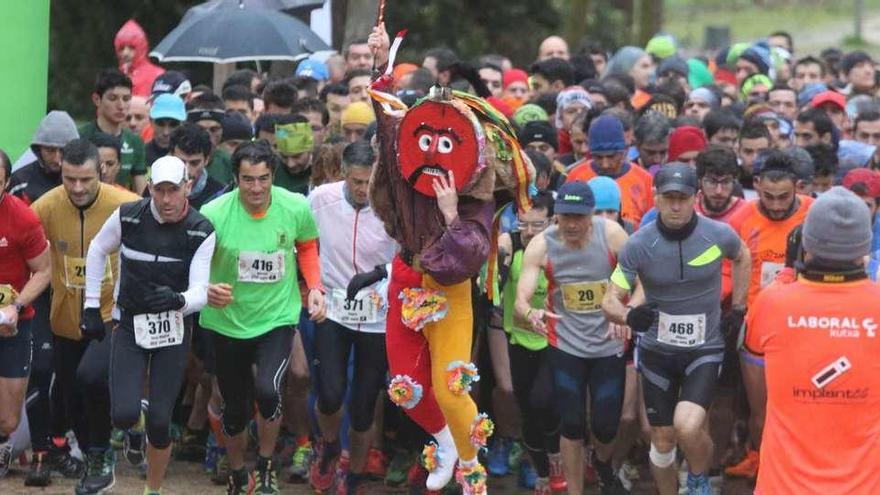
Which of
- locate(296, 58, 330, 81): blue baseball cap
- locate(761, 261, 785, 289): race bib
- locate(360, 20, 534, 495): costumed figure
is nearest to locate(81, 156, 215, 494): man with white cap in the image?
locate(360, 20, 534, 495): costumed figure

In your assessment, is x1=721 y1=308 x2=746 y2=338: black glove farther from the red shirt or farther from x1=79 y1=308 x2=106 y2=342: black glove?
the red shirt

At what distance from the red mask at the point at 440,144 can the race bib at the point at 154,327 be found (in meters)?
1.75

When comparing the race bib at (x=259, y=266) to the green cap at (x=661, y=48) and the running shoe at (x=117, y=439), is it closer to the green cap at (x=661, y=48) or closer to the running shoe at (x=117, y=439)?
the running shoe at (x=117, y=439)

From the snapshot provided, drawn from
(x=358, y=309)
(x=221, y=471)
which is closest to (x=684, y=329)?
(x=358, y=309)

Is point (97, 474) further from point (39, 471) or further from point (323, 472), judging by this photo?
point (323, 472)

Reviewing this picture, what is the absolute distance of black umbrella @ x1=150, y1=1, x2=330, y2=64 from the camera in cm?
1419

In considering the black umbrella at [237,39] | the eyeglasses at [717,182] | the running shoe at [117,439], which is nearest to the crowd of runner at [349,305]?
the eyeglasses at [717,182]

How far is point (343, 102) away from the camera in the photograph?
13984 mm

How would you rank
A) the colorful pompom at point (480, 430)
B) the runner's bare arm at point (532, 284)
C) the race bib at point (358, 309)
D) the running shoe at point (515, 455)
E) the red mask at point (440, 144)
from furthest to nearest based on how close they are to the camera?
the running shoe at point (515, 455)
the race bib at point (358, 309)
the runner's bare arm at point (532, 284)
the colorful pompom at point (480, 430)
the red mask at point (440, 144)

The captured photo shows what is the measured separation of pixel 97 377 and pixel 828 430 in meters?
5.11

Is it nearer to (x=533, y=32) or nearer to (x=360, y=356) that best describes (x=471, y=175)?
(x=360, y=356)

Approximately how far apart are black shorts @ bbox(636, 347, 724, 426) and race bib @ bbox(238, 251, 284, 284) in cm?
210

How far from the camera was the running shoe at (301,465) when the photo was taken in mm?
11109

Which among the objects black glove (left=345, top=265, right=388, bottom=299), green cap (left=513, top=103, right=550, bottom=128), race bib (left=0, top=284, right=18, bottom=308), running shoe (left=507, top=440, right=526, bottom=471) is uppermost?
green cap (left=513, top=103, right=550, bottom=128)
